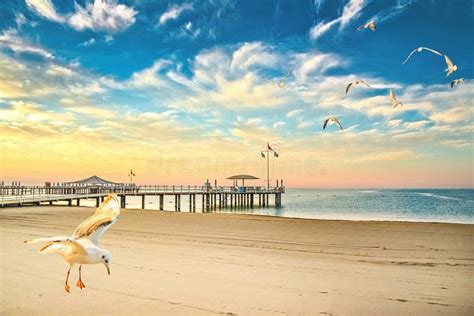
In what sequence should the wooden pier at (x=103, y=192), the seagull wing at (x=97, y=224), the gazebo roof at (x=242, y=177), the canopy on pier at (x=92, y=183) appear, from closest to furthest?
the seagull wing at (x=97, y=224)
the wooden pier at (x=103, y=192)
the canopy on pier at (x=92, y=183)
the gazebo roof at (x=242, y=177)

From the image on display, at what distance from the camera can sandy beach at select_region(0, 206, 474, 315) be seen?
3.70 meters

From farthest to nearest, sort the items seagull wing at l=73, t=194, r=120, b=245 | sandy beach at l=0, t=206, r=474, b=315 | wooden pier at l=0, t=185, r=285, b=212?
1. wooden pier at l=0, t=185, r=285, b=212
2. sandy beach at l=0, t=206, r=474, b=315
3. seagull wing at l=73, t=194, r=120, b=245

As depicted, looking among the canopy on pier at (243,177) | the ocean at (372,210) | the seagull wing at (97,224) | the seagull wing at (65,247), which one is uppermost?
the canopy on pier at (243,177)

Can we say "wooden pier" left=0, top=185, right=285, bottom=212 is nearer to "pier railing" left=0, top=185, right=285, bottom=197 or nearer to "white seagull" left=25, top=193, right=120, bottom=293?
"pier railing" left=0, top=185, right=285, bottom=197

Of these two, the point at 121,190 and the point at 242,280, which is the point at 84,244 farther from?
the point at 121,190

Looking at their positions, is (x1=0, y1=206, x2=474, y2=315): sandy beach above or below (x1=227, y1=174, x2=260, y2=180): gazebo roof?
below

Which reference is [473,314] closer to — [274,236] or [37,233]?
[274,236]

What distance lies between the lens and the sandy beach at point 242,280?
3.70 meters

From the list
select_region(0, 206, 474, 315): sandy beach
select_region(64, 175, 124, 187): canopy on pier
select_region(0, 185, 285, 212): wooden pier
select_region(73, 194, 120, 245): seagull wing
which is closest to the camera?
select_region(73, 194, 120, 245): seagull wing

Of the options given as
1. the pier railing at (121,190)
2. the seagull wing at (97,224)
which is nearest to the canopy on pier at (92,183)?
the pier railing at (121,190)

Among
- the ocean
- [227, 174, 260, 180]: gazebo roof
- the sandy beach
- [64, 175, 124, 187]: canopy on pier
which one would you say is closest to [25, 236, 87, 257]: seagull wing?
the sandy beach

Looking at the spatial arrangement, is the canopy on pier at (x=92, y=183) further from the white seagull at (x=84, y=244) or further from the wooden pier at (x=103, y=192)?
the white seagull at (x=84, y=244)

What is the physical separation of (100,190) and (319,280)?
135ft

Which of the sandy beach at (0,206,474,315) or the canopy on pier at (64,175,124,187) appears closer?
the sandy beach at (0,206,474,315)
